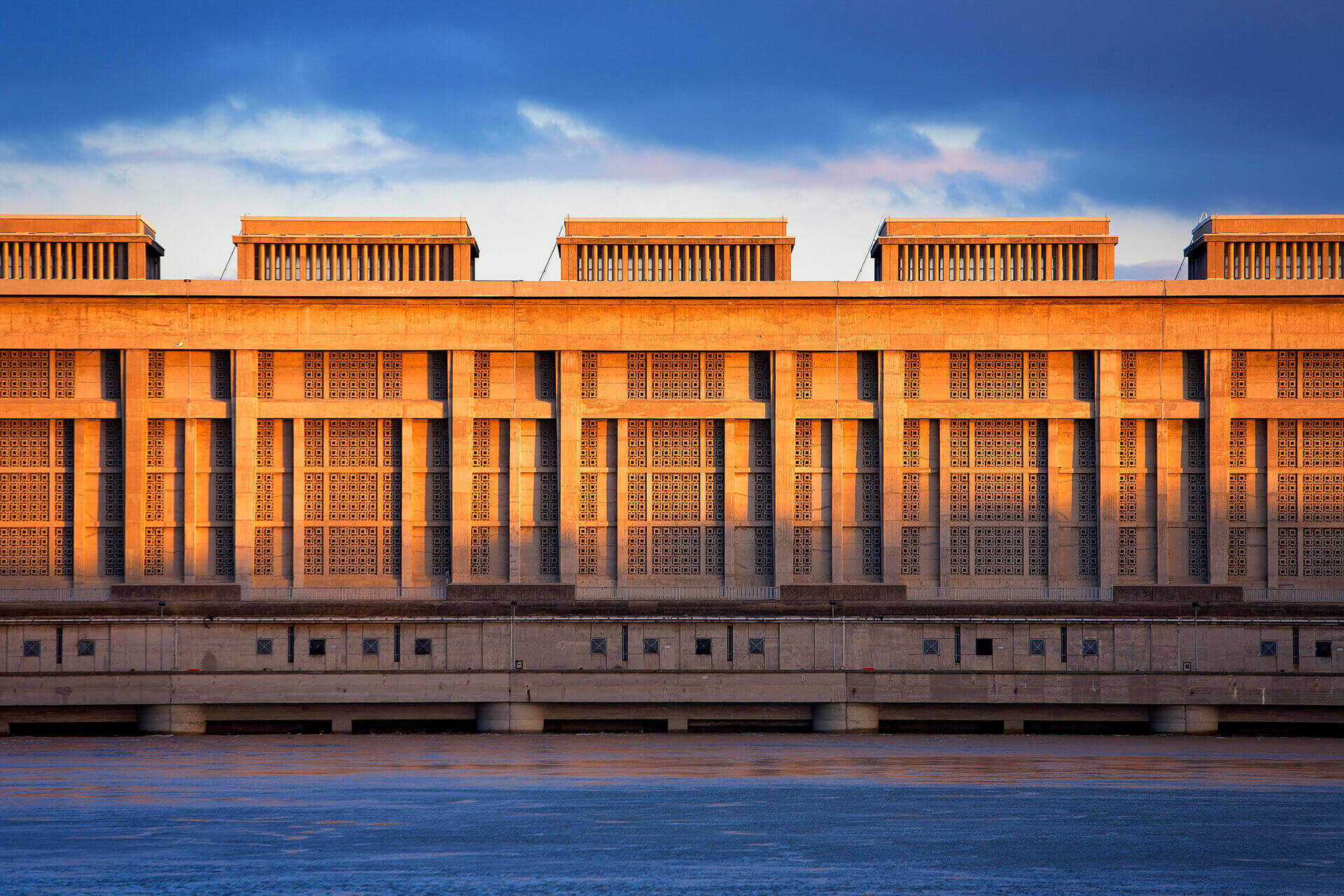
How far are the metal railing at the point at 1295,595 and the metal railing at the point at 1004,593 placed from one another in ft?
20.5

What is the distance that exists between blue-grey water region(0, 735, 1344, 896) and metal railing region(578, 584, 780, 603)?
1422cm

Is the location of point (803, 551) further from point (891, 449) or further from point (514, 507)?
point (514, 507)


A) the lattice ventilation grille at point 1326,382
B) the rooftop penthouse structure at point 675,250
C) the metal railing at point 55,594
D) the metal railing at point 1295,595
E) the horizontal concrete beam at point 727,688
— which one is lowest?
the horizontal concrete beam at point 727,688

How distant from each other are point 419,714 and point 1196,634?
28.9 meters

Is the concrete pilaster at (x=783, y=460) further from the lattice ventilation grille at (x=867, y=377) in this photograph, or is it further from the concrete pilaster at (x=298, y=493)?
the concrete pilaster at (x=298, y=493)

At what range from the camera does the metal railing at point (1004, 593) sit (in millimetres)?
67000

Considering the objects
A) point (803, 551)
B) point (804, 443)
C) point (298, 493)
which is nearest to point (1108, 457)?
point (804, 443)

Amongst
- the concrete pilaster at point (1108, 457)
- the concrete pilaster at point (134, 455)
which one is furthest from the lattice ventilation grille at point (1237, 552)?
the concrete pilaster at point (134, 455)

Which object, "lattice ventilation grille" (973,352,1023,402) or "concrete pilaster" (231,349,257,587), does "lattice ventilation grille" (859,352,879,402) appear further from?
"concrete pilaster" (231,349,257,587)

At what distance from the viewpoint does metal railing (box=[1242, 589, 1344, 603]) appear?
66875mm

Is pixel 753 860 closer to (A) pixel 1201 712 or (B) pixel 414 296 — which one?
(A) pixel 1201 712

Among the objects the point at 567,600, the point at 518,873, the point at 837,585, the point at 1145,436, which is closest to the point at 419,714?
the point at 567,600

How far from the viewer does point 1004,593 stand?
221ft

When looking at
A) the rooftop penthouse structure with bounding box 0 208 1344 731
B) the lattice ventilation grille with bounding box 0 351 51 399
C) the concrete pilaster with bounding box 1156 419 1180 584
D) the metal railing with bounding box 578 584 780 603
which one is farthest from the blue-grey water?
the lattice ventilation grille with bounding box 0 351 51 399
